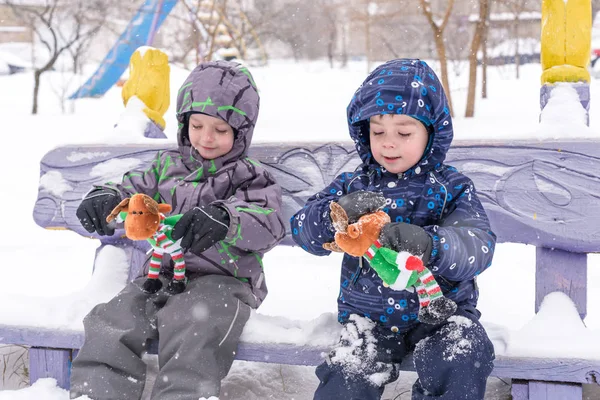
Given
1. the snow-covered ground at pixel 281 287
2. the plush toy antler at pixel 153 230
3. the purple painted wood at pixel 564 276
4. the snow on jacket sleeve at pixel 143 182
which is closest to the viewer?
the plush toy antler at pixel 153 230

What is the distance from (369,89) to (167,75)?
A: 1270 millimetres

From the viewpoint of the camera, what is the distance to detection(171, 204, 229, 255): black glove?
1.89 metres

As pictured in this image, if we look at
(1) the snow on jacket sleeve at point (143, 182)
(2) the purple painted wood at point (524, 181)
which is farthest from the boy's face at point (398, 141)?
(1) the snow on jacket sleeve at point (143, 182)

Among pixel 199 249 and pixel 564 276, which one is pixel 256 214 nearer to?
pixel 199 249

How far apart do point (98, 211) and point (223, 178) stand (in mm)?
412

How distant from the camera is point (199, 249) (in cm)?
188

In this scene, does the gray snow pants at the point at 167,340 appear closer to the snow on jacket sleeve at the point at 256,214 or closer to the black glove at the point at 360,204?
the snow on jacket sleeve at the point at 256,214

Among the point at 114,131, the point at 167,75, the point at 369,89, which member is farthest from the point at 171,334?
the point at 167,75

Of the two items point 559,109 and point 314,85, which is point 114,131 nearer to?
point 559,109

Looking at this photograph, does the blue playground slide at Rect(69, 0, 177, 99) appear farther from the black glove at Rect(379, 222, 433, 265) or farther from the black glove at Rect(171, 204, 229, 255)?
the black glove at Rect(379, 222, 433, 265)

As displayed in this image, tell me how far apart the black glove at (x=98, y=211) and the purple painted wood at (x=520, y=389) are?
1.30 metres

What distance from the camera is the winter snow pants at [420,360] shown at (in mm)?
1658

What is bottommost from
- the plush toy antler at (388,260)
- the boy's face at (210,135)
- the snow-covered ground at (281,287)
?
the snow-covered ground at (281,287)

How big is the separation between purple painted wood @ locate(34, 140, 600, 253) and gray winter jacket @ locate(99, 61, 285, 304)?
169mm
